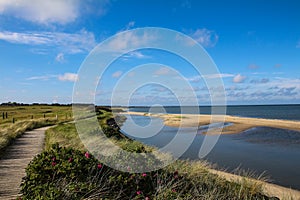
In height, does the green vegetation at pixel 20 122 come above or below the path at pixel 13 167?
above

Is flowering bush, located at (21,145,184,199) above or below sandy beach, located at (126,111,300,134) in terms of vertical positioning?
above

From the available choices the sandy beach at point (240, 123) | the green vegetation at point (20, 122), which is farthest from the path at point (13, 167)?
the sandy beach at point (240, 123)

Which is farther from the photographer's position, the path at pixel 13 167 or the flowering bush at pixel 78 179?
the path at pixel 13 167

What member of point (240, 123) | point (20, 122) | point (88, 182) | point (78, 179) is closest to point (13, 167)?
point (78, 179)

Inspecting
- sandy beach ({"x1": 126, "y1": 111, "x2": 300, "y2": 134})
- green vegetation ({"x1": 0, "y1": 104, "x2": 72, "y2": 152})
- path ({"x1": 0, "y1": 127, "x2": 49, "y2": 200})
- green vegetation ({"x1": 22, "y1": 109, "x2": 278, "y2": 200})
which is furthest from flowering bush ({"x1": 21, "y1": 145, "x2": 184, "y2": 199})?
sandy beach ({"x1": 126, "y1": 111, "x2": 300, "y2": 134})

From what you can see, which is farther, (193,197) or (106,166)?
(106,166)

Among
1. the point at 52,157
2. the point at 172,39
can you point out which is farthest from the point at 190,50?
the point at 52,157

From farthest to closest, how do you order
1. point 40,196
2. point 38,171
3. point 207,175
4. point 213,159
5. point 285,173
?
point 213,159 → point 285,173 → point 207,175 → point 38,171 → point 40,196

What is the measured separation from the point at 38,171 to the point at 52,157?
40 centimetres

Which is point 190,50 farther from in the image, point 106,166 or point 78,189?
point 78,189

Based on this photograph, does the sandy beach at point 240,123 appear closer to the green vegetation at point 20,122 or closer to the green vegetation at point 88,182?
the green vegetation at point 20,122

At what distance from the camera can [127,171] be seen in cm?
668

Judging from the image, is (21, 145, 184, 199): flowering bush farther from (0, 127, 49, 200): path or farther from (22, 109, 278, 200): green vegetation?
(0, 127, 49, 200): path

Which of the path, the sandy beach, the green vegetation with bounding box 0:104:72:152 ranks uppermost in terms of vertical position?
the green vegetation with bounding box 0:104:72:152
